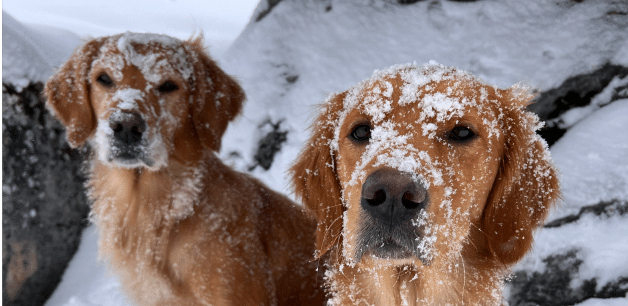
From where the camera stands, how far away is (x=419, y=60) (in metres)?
4.62

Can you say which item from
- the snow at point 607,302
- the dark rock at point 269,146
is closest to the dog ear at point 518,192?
the snow at point 607,302

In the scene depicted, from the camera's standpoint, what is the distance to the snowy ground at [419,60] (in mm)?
3621

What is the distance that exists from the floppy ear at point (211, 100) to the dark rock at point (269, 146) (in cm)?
155

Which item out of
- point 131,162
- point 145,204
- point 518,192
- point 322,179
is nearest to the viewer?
point 518,192

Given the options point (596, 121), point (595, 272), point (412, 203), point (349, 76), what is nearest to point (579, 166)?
point (596, 121)

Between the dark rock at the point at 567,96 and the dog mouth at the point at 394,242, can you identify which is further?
the dark rock at the point at 567,96

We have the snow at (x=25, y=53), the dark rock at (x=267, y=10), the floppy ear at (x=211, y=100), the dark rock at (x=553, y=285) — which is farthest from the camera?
the dark rock at (x=267, y=10)

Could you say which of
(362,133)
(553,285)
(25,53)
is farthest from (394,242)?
(25,53)

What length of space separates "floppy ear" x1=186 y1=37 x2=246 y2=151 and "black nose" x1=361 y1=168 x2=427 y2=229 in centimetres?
156

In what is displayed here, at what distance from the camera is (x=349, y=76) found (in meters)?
4.86

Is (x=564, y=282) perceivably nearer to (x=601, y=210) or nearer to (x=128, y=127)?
(x=601, y=210)

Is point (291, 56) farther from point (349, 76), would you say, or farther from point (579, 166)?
point (579, 166)

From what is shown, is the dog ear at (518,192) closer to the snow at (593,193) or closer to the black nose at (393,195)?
the black nose at (393,195)

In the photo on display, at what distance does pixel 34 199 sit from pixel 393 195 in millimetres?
3887
